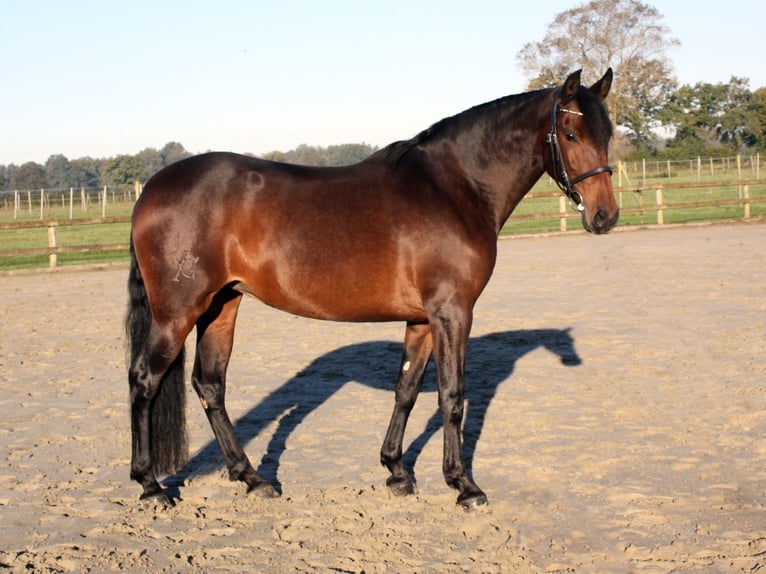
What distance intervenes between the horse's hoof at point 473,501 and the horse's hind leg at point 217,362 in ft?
4.24

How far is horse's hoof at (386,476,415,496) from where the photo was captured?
425cm

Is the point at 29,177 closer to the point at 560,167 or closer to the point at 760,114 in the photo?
the point at 760,114

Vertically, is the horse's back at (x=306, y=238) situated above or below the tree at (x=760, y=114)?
below

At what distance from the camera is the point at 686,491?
13.4 feet

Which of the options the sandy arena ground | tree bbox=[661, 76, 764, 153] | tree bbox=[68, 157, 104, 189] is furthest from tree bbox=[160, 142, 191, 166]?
the sandy arena ground

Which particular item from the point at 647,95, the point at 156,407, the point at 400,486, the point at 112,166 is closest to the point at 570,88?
the point at 400,486

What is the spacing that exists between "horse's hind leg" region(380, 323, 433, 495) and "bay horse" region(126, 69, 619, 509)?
0.9 inches

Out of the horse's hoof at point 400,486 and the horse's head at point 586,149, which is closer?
the horse's head at point 586,149

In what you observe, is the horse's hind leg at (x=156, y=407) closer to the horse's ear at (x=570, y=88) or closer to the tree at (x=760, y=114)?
the horse's ear at (x=570, y=88)

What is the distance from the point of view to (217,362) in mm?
4633

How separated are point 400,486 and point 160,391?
1.38 metres

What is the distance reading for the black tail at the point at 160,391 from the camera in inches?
174

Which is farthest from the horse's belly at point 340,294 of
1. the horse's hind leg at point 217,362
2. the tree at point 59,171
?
the tree at point 59,171

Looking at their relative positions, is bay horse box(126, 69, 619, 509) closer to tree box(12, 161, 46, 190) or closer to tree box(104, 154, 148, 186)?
tree box(104, 154, 148, 186)
